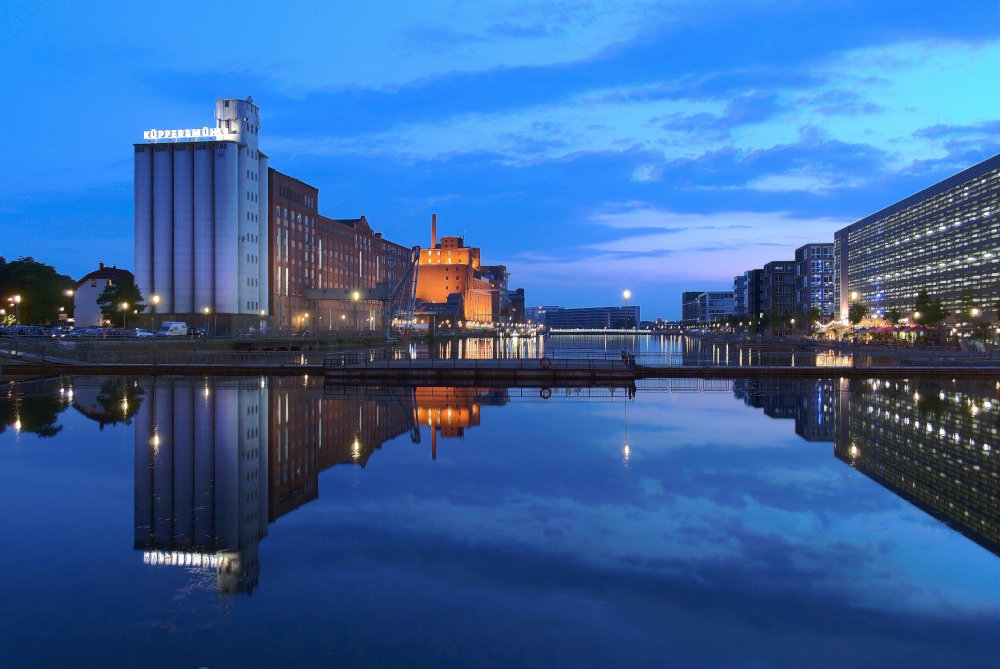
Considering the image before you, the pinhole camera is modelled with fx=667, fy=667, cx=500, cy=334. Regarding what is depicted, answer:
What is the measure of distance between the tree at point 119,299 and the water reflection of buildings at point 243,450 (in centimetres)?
6214

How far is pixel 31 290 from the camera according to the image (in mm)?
104750

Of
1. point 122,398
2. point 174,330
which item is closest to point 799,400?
point 122,398

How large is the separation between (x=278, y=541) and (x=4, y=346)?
5988cm

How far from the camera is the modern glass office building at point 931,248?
396 ft

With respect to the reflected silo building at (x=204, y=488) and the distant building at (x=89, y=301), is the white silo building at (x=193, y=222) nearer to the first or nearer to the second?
the distant building at (x=89, y=301)

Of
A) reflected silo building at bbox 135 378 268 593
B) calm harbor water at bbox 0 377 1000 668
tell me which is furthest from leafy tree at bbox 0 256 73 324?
calm harbor water at bbox 0 377 1000 668

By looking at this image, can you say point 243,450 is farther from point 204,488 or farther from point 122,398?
point 122,398

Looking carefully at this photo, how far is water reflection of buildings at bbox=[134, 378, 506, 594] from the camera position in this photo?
42.9 ft

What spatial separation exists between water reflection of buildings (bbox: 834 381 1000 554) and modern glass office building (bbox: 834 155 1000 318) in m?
103

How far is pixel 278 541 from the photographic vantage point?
43.3 feet

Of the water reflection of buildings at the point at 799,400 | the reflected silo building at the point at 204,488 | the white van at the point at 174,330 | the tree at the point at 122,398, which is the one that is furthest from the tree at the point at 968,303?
the tree at the point at 122,398

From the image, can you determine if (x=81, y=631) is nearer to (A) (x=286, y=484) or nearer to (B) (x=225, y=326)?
(A) (x=286, y=484)

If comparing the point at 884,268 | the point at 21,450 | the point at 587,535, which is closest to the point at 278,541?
the point at 587,535

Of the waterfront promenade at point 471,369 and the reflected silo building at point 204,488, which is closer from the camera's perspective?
the reflected silo building at point 204,488
